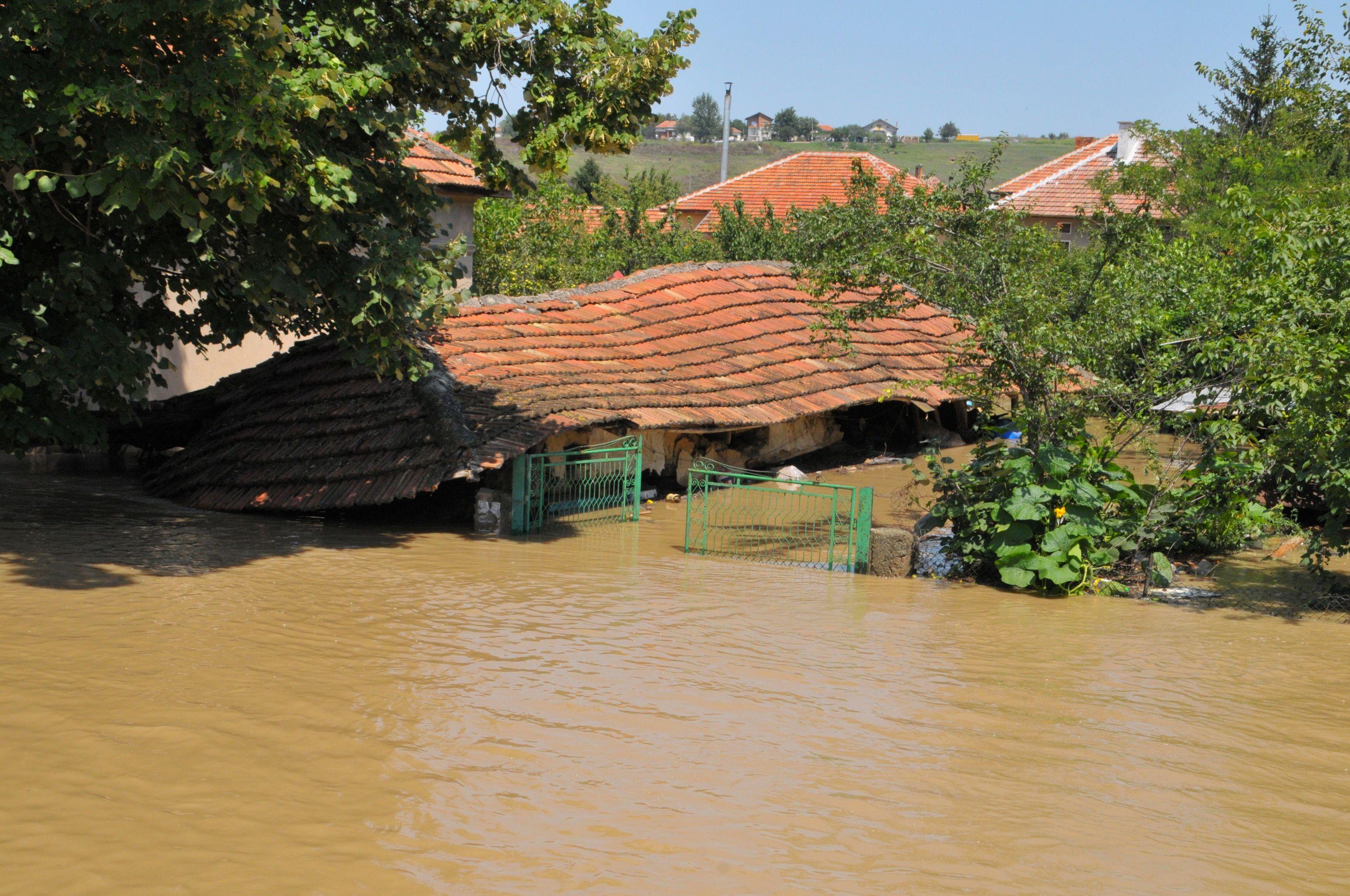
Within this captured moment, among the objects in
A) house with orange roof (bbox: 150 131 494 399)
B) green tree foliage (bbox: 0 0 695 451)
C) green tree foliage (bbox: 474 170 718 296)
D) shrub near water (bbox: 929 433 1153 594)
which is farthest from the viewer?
green tree foliage (bbox: 474 170 718 296)

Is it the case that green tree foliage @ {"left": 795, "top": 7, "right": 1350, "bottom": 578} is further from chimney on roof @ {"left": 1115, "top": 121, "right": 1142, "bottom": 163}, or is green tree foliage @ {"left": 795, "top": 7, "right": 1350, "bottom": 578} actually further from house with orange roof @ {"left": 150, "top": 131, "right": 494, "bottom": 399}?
chimney on roof @ {"left": 1115, "top": 121, "right": 1142, "bottom": 163}

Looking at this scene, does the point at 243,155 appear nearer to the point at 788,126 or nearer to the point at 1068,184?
the point at 1068,184

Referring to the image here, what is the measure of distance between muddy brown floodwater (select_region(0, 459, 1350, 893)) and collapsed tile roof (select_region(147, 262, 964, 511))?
2.44m

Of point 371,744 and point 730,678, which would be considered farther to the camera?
point 730,678

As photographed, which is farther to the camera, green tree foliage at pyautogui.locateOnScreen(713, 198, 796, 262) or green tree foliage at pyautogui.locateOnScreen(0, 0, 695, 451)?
green tree foliage at pyautogui.locateOnScreen(713, 198, 796, 262)

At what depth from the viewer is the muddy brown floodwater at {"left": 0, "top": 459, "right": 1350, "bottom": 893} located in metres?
4.71

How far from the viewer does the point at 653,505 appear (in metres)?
14.9

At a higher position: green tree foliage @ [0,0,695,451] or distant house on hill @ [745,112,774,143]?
distant house on hill @ [745,112,774,143]

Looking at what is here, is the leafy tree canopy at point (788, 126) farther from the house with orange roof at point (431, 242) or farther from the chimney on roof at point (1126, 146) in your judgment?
the house with orange roof at point (431, 242)

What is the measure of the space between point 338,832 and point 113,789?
1057 mm

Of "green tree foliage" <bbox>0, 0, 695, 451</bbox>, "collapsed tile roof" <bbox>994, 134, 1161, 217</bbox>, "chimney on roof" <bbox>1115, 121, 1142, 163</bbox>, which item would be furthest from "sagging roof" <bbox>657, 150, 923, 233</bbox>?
"green tree foliage" <bbox>0, 0, 695, 451</bbox>

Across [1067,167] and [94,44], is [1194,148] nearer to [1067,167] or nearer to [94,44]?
[1067,167]

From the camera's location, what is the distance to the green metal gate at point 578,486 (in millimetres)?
12398

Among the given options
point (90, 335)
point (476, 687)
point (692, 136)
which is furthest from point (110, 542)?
point (692, 136)
